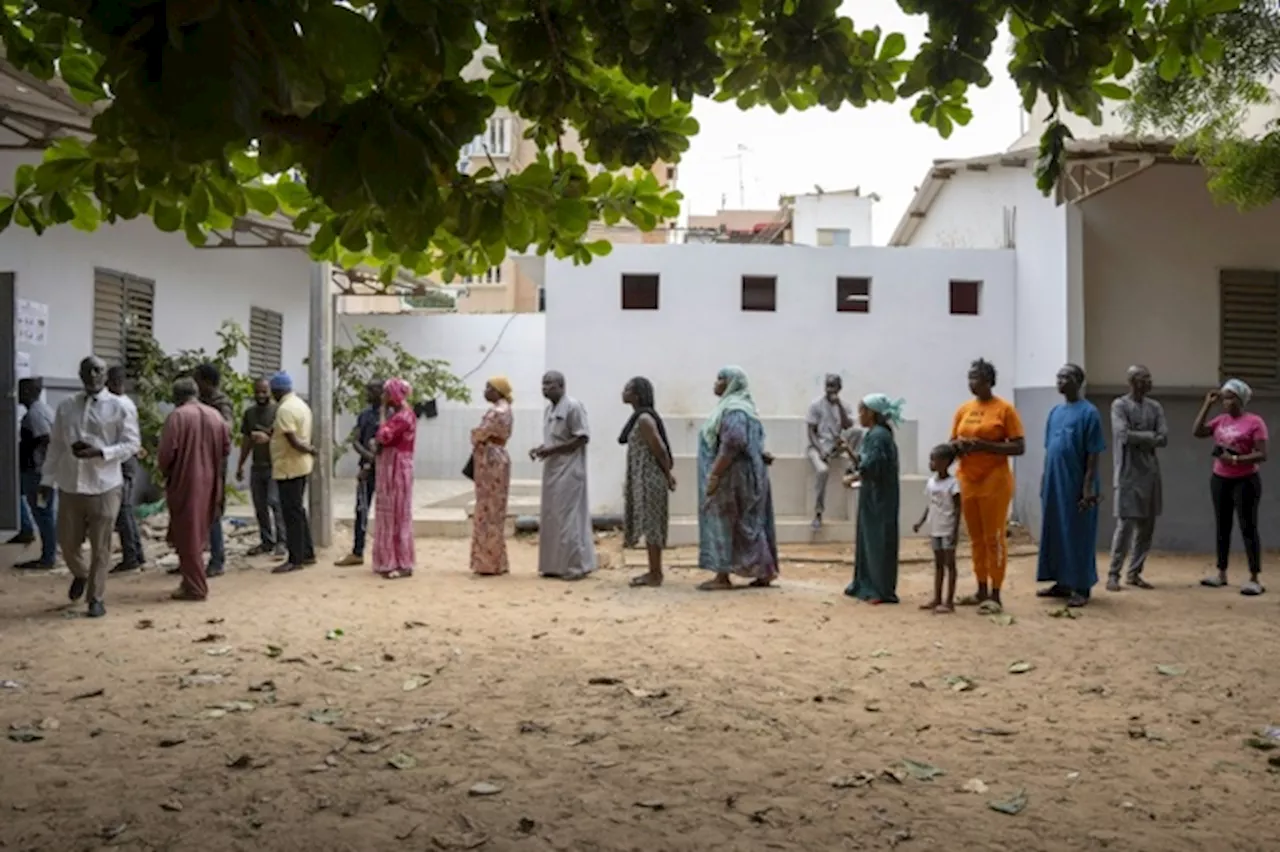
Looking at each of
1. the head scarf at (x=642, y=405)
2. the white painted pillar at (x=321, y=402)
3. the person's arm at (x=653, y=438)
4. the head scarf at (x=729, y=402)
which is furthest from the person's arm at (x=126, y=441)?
the head scarf at (x=729, y=402)

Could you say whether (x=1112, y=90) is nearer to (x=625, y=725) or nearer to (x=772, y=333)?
(x=625, y=725)

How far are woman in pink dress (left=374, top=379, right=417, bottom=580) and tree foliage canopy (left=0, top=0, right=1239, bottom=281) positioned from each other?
215 inches

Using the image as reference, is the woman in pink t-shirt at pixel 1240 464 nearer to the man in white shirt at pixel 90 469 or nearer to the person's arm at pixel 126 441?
the person's arm at pixel 126 441

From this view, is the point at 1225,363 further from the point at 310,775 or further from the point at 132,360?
the point at 132,360

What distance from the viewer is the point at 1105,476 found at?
457 inches

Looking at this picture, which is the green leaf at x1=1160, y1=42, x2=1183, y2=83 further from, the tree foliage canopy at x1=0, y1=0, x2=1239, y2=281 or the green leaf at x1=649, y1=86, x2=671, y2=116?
the green leaf at x1=649, y1=86, x2=671, y2=116

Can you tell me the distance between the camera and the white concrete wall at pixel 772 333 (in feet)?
42.4

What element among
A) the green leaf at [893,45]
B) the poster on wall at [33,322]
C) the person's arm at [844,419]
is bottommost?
the person's arm at [844,419]

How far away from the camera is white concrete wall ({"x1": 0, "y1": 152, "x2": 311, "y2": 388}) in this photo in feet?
33.6

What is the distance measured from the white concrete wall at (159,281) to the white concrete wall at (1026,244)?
998cm

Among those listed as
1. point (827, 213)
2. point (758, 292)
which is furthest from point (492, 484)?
point (827, 213)

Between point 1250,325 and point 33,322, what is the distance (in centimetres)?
1281

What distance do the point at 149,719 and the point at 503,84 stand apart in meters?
3.28

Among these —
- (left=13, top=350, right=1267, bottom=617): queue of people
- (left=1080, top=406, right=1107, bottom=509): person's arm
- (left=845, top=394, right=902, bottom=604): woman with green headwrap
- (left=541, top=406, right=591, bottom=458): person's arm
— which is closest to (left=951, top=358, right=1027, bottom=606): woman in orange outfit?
(left=13, top=350, right=1267, bottom=617): queue of people
